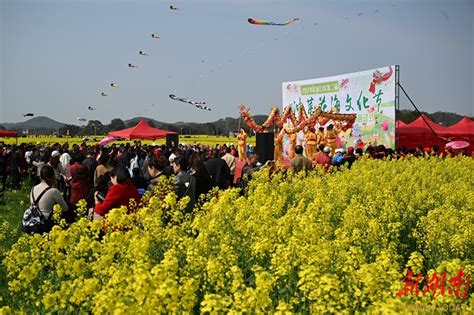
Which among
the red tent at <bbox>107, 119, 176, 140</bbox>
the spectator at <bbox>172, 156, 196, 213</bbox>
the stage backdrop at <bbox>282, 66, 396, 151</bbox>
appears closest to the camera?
the spectator at <bbox>172, 156, 196, 213</bbox>

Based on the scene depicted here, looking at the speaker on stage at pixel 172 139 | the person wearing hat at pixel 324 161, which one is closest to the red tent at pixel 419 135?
the person wearing hat at pixel 324 161

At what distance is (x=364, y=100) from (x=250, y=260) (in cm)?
1727

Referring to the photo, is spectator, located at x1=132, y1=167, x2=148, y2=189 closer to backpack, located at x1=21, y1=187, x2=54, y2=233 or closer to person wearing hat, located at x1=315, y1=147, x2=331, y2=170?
backpack, located at x1=21, y1=187, x2=54, y2=233

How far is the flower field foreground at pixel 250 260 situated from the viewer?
357 centimetres

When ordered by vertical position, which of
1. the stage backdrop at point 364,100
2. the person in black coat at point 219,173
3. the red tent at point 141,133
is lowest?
the person in black coat at point 219,173

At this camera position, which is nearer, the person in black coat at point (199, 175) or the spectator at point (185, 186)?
the spectator at point (185, 186)

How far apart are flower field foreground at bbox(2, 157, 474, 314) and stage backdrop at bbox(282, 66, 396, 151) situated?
11.4 m

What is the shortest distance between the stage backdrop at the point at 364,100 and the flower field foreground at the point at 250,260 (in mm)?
11438

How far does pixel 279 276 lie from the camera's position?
15.5 ft

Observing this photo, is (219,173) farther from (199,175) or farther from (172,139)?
(172,139)

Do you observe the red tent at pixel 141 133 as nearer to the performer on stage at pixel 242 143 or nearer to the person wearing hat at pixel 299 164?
the performer on stage at pixel 242 143

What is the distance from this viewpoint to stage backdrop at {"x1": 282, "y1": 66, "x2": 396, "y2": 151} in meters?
20.4

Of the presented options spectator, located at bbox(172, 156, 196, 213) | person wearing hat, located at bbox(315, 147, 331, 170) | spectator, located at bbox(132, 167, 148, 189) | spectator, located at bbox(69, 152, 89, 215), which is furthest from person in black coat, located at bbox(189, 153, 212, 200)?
person wearing hat, located at bbox(315, 147, 331, 170)

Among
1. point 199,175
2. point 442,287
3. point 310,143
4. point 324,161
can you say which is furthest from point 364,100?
point 442,287
